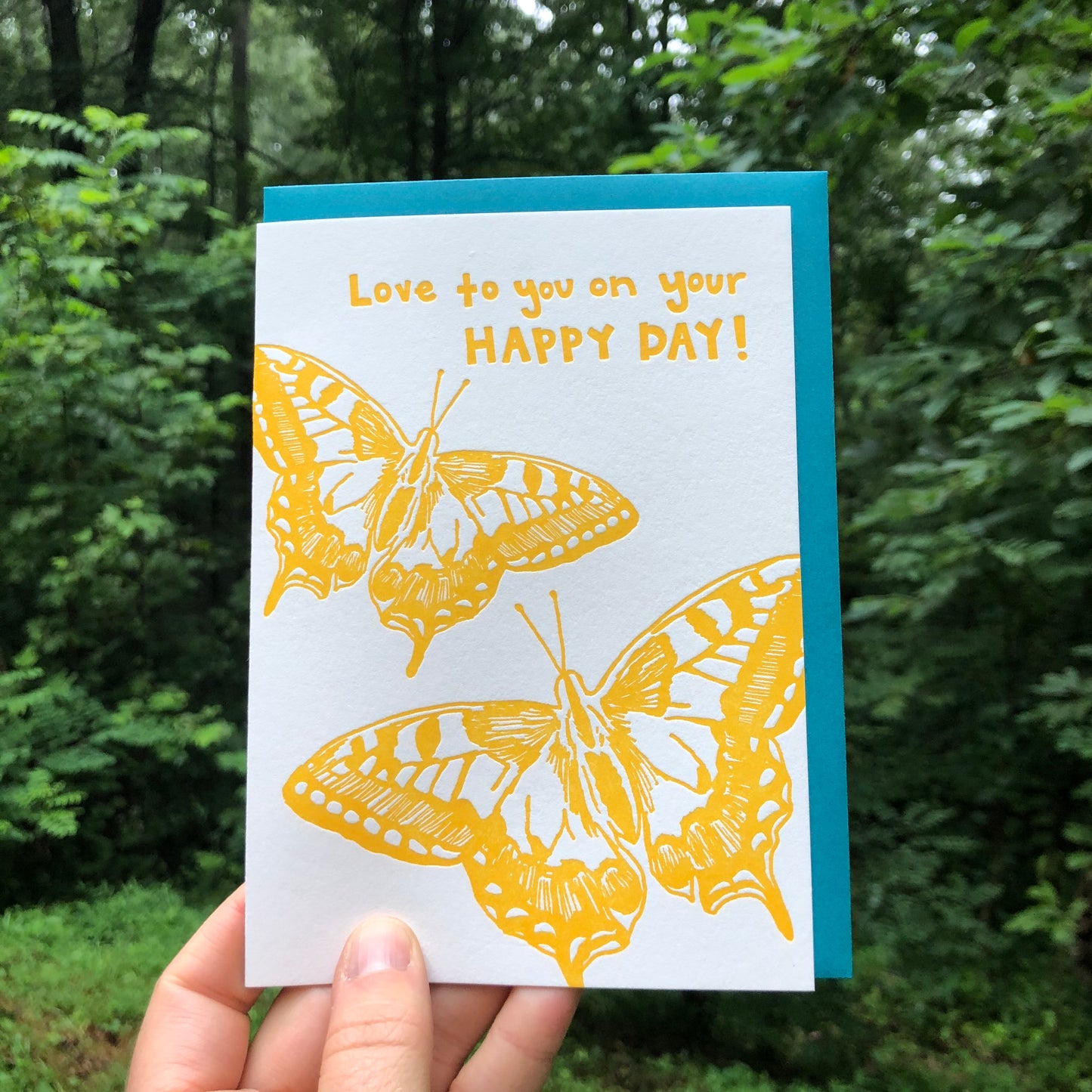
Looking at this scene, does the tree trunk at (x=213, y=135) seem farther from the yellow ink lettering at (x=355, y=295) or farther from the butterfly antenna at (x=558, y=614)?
the butterfly antenna at (x=558, y=614)

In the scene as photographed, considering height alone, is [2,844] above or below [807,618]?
below

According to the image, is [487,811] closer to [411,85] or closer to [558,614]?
[558,614]

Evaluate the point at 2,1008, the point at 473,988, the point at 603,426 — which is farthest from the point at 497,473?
the point at 2,1008

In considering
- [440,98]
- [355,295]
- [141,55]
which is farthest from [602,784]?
[141,55]

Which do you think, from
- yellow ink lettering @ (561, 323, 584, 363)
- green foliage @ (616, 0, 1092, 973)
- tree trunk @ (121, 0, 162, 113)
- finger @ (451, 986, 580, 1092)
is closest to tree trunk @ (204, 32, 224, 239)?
tree trunk @ (121, 0, 162, 113)

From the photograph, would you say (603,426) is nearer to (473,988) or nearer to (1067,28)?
(473,988)

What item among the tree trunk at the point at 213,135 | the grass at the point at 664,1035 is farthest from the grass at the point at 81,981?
the tree trunk at the point at 213,135
